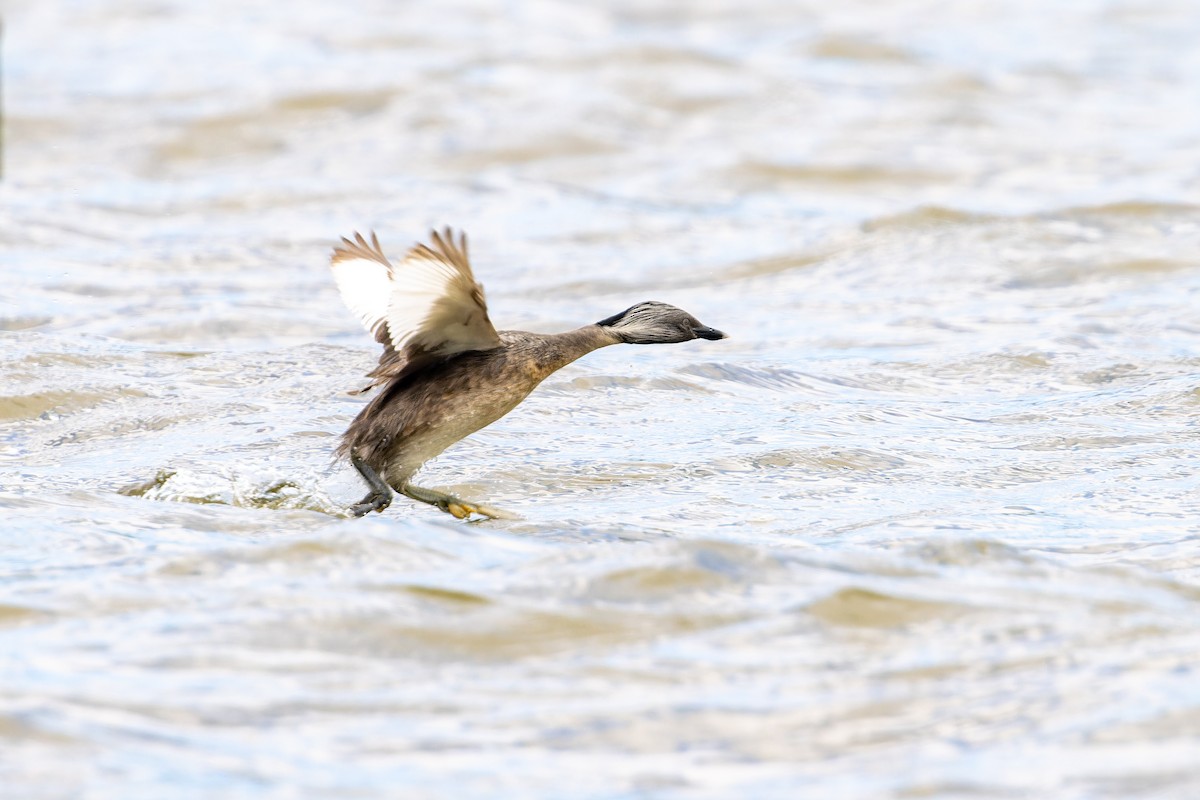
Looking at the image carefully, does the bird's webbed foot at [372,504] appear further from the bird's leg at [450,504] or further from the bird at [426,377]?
the bird's leg at [450,504]

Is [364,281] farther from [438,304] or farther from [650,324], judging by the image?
[650,324]

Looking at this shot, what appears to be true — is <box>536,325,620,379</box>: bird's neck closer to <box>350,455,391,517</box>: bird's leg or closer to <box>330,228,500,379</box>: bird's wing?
<box>330,228,500,379</box>: bird's wing

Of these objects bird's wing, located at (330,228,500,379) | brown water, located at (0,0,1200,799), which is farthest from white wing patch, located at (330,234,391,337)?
brown water, located at (0,0,1200,799)

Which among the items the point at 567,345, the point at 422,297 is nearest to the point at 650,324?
the point at 567,345

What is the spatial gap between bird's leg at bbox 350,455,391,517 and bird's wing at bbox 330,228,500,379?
464 mm

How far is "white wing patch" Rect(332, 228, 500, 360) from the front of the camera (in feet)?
21.4

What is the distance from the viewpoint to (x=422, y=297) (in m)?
6.74

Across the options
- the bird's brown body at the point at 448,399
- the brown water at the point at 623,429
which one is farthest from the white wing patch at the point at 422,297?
the brown water at the point at 623,429

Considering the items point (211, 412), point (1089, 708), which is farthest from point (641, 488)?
point (1089, 708)

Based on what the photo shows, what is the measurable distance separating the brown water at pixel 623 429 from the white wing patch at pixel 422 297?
0.76 meters

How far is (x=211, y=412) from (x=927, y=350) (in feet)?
14.7

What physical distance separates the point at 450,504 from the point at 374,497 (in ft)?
1.13

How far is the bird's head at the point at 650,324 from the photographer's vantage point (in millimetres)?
8047

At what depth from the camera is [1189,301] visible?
12039 millimetres
